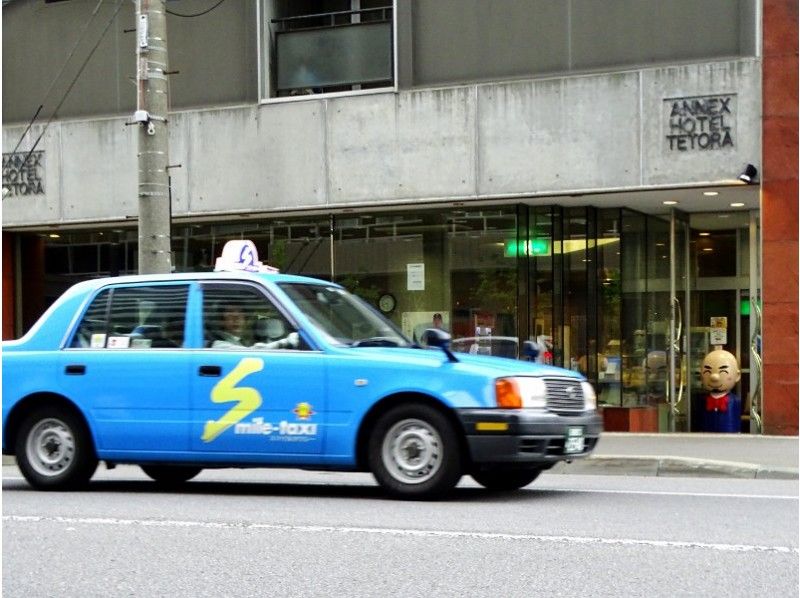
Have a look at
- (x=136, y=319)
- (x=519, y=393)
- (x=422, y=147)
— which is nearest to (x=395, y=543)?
(x=519, y=393)

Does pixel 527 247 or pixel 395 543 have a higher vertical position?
pixel 527 247

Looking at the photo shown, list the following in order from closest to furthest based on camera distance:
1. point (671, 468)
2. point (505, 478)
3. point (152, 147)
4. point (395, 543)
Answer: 1. point (395, 543)
2. point (505, 478)
3. point (671, 468)
4. point (152, 147)

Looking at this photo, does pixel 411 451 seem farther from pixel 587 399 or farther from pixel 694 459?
pixel 694 459

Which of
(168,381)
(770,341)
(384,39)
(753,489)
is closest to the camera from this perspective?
(168,381)

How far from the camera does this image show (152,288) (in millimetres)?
11148

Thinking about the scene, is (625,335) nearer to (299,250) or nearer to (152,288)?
(299,250)

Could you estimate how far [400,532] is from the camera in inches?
323

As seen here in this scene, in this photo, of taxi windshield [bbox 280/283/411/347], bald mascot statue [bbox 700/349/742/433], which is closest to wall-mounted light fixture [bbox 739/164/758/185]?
bald mascot statue [bbox 700/349/742/433]

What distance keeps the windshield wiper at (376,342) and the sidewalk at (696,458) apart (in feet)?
10.7

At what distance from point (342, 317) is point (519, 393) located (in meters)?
1.73

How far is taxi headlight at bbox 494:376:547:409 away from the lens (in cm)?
988

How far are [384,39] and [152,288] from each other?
9.76 m

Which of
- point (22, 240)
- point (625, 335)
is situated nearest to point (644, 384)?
point (625, 335)

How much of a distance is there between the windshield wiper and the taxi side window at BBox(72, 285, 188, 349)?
1412 mm
